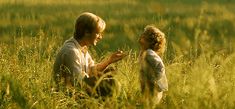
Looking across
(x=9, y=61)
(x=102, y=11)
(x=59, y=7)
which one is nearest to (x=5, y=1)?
(x=59, y=7)

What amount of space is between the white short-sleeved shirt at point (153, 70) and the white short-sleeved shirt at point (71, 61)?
0.42 metres

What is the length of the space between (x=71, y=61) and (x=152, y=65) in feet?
1.81

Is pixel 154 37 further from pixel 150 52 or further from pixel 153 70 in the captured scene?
pixel 153 70

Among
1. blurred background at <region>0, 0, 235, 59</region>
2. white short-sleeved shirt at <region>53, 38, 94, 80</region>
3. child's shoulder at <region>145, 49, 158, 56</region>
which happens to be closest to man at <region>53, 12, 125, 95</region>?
white short-sleeved shirt at <region>53, 38, 94, 80</region>

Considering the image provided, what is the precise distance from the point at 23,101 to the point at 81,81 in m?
0.45


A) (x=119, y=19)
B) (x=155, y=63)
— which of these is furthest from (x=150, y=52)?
(x=119, y=19)

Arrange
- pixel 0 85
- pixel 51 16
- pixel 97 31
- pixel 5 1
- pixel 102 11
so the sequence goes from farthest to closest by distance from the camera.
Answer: pixel 5 1 < pixel 102 11 < pixel 51 16 < pixel 97 31 < pixel 0 85

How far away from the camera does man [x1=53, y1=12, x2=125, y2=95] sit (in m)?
4.95

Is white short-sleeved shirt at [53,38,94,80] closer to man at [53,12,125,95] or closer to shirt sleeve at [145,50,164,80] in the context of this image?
man at [53,12,125,95]

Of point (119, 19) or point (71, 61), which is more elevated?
point (71, 61)

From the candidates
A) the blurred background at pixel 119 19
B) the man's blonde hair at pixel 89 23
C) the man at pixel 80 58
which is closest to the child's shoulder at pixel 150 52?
the man at pixel 80 58

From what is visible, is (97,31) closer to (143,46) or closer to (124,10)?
(143,46)

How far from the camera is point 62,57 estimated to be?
510 cm

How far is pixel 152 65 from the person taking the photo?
5.09m
